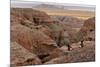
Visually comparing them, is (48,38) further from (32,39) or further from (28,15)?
(28,15)

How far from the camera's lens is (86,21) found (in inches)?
93.4

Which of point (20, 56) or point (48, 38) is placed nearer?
point (20, 56)

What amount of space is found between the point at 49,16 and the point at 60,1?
0.23 m

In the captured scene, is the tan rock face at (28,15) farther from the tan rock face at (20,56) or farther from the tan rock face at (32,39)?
the tan rock face at (20,56)

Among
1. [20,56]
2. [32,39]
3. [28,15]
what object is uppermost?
[28,15]

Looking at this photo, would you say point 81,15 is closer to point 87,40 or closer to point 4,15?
point 87,40

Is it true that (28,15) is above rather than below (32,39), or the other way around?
above

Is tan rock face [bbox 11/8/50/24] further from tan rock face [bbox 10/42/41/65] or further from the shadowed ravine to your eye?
tan rock face [bbox 10/42/41/65]

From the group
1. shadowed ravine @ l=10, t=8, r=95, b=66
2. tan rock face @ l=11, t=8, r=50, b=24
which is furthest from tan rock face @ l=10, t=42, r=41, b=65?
tan rock face @ l=11, t=8, r=50, b=24

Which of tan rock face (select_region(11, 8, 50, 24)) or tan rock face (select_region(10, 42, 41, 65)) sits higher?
tan rock face (select_region(11, 8, 50, 24))

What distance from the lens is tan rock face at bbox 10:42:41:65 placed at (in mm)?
2072

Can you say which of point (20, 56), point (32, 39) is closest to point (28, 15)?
point (32, 39)

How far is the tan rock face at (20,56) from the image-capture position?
81.6 inches

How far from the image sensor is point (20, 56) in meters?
2.10
